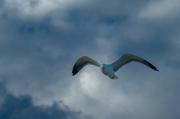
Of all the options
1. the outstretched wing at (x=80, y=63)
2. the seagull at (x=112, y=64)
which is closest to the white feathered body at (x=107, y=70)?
the seagull at (x=112, y=64)

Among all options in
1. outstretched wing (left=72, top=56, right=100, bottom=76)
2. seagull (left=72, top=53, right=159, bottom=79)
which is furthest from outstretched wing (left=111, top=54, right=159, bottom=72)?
outstretched wing (left=72, top=56, right=100, bottom=76)

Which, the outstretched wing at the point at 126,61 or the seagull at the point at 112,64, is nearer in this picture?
the outstretched wing at the point at 126,61

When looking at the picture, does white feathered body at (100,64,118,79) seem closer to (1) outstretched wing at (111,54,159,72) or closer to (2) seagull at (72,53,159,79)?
(2) seagull at (72,53,159,79)

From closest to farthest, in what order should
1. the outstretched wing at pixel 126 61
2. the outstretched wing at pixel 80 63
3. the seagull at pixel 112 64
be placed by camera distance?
the outstretched wing at pixel 126 61 < the seagull at pixel 112 64 < the outstretched wing at pixel 80 63

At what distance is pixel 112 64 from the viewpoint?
85.6 feet

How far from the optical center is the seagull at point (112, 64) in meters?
24.5

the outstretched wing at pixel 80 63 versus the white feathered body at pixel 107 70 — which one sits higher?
Result: the outstretched wing at pixel 80 63

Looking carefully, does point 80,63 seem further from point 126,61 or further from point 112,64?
point 126,61

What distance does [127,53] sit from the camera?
80.2ft

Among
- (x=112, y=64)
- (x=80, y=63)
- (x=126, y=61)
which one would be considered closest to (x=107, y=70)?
(x=112, y=64)

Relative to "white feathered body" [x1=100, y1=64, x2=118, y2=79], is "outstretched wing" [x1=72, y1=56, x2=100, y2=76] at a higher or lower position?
higher

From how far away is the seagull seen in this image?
24.5 m

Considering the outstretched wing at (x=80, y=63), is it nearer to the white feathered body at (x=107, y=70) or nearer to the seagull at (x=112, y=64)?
the seagull at (x=112, y=64)

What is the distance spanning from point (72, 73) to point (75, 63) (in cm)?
129
